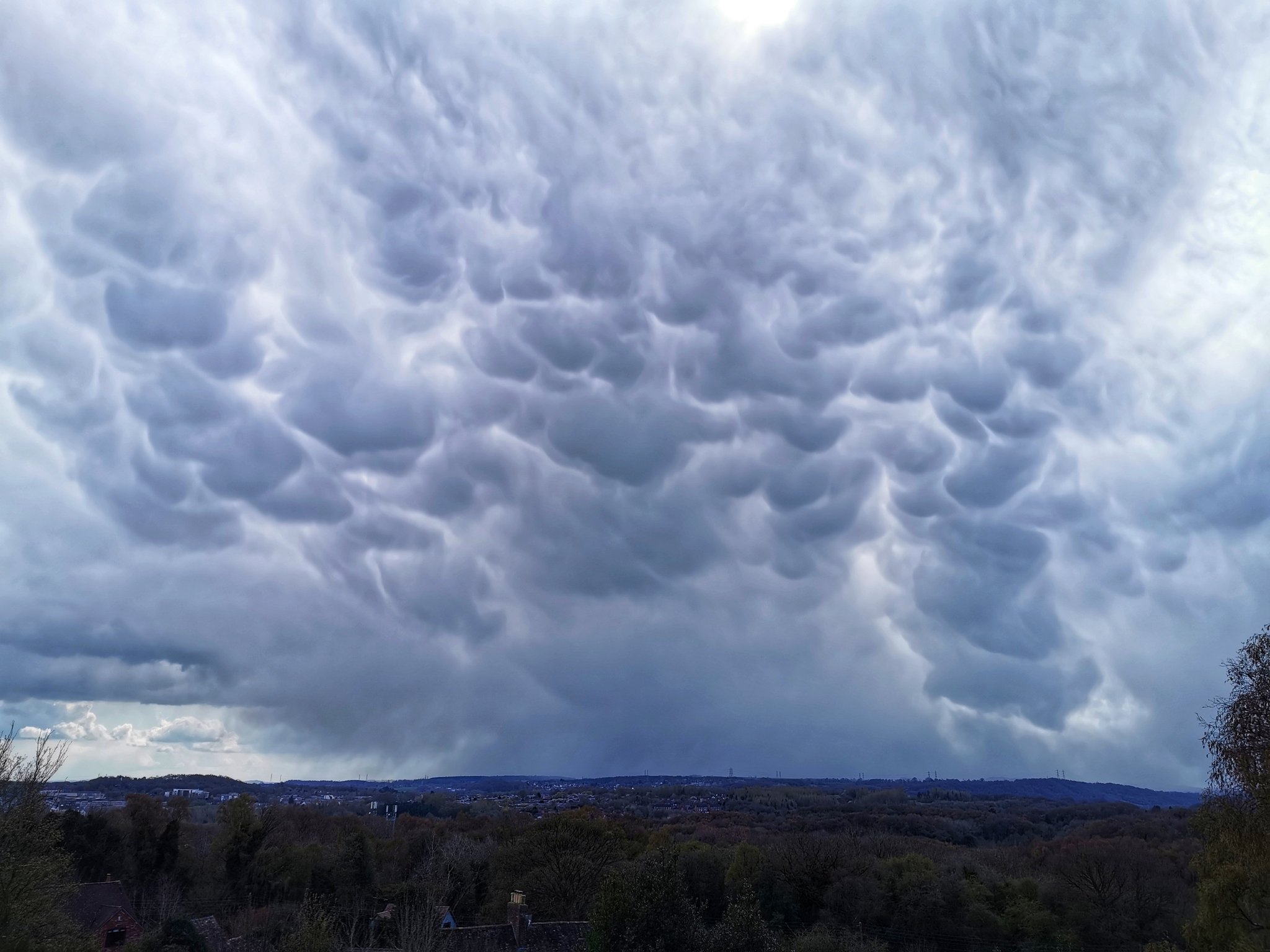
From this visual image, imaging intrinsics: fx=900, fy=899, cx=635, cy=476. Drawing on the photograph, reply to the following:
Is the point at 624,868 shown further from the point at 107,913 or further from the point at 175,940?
the point at 107,913

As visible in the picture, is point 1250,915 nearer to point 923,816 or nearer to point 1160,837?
point 1160,837

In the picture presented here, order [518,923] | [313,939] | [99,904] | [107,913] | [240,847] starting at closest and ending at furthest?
[313,939] → [518,923] → [107,913] → [99,904] → [240,847]

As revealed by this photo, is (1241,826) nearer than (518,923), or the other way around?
(1241,826)

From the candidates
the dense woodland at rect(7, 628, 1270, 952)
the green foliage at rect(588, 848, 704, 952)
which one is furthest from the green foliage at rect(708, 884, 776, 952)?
the dense woodland at rect(7, 628, 1270, 952)

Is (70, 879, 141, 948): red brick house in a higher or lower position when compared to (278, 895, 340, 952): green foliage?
lower

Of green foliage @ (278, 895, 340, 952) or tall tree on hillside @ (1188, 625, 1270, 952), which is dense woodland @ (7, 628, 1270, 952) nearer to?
Answer: green foliage @ (278, 895, 340, 952)

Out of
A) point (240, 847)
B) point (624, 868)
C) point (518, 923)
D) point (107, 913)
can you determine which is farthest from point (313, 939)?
point (240, 847)

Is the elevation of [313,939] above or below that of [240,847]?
below
